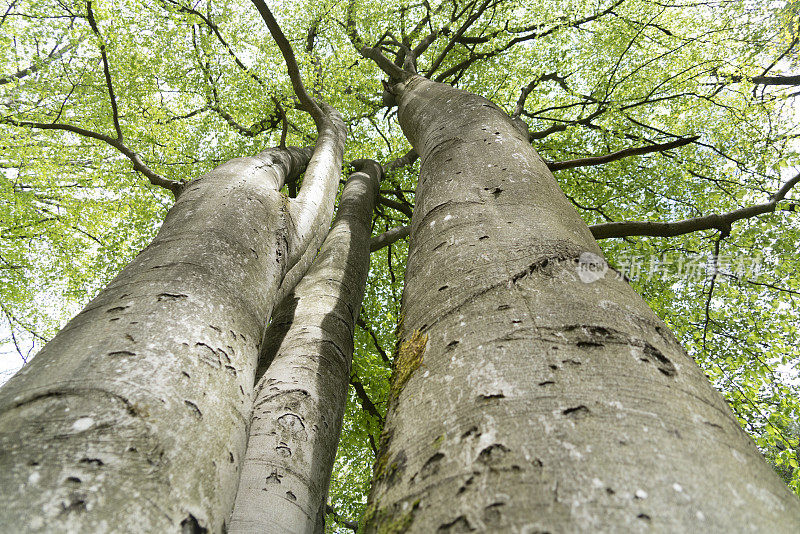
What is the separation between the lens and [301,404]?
2588mm

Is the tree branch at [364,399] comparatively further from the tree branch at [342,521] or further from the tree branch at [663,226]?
the tree branch at [663,226]

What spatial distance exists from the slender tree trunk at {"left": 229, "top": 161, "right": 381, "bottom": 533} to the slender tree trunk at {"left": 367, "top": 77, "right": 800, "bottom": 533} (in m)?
1.33

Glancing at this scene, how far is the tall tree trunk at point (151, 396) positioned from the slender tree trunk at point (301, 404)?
2.39 ft

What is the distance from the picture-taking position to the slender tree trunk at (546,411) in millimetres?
647

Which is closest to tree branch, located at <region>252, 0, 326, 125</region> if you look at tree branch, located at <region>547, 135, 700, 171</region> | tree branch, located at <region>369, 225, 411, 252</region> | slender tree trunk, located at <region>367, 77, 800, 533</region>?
tree branch, located at <region>369, 225, 411, 252</region>

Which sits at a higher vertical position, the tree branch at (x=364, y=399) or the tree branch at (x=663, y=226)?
the tree branch at (x=364, y=399)

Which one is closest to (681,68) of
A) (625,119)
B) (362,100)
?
(625,119)

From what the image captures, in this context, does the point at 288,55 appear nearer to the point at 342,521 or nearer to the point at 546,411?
the point at 546,411

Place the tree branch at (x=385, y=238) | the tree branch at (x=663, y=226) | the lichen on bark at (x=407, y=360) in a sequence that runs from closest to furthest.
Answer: the lichen on bark at (x=407, y=360) → the tree branch at (x=663, y=226) → the tree branch at (x=385, y=238)

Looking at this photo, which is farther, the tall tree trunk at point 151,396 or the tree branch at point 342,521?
the tree branch at point 342,521

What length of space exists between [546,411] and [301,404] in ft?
6.81

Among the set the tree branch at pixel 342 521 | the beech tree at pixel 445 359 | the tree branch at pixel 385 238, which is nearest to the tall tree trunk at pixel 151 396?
the beech tree at pixel 445 359

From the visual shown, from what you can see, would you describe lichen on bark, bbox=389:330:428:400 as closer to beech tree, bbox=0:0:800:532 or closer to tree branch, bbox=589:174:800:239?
beech tree, bbox=0:0:800:532

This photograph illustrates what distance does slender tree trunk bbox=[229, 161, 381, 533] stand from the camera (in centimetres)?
209
